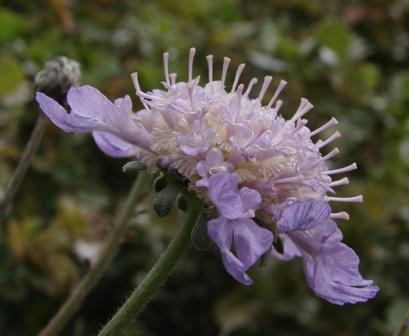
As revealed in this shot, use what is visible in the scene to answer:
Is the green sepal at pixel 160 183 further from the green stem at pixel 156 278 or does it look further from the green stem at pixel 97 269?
the green stem at pixel 97 269

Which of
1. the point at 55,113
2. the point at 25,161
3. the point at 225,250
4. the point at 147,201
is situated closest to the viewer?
the point at 225,250

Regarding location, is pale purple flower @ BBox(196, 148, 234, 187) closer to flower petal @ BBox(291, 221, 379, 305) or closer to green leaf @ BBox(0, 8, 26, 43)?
flower petal @ BBox(291, 221, 379, 305)

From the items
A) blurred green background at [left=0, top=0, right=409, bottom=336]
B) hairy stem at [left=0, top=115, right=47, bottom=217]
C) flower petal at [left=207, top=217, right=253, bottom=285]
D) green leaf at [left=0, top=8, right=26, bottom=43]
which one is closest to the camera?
flower petal at [left=207, top=217, right=253, bottom=285]

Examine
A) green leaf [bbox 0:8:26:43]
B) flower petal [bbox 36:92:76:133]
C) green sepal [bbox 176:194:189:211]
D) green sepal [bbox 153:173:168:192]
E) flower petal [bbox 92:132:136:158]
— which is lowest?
green sepal [bbox 176:194:189:211]

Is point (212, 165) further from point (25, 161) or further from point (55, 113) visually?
point (25, 161)

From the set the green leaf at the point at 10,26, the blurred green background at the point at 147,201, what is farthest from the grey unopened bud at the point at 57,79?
the green leaf at the point at 10,26

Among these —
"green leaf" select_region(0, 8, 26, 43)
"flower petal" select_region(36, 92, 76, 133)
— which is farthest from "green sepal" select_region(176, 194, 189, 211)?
"green leaf" select_region(0, 8, 26, 43)

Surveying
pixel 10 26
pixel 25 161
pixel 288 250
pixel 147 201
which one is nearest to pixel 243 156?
pixel 288 250

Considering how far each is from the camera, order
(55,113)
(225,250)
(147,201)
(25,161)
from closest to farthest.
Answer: (225,250) < (55,113) < (25,161) < (147,201)
